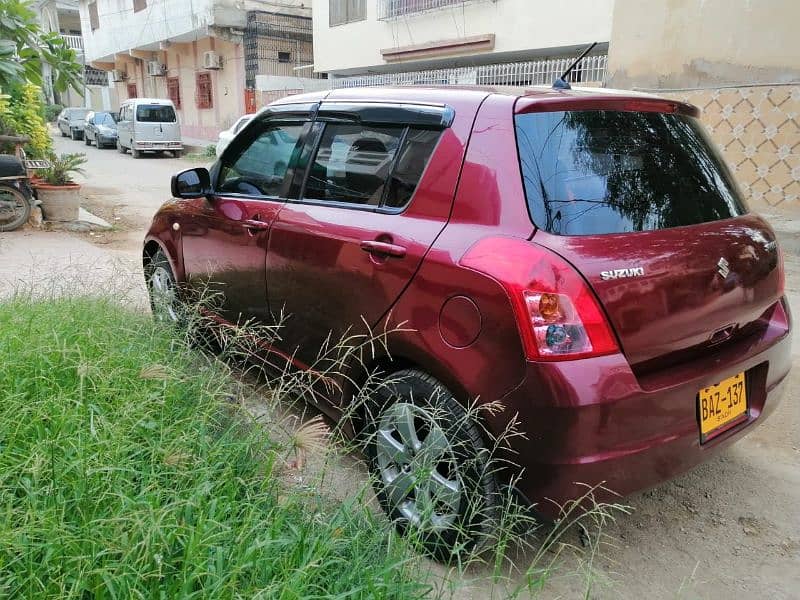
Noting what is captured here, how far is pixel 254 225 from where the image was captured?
10.3 ft

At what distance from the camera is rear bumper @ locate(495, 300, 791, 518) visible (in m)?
1.86

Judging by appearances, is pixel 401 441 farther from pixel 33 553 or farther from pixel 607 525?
pixel 33 553

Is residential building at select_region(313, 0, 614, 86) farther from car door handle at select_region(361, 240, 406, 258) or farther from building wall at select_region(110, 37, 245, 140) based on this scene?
car door handle at select_region(361, 240, 406, 258)

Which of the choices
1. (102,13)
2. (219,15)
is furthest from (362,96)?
(102,13)

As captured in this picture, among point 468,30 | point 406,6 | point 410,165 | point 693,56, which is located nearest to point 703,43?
point 693,56

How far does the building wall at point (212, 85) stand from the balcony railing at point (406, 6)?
732 centimetres

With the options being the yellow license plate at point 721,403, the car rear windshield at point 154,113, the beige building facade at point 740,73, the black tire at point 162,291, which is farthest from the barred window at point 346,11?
the yellow license plate at point 721,403

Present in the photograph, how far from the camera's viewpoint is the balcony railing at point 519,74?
11586mm

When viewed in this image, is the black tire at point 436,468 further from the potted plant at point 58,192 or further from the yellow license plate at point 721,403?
the potted plant at point 58,192

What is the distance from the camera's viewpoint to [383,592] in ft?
5.62

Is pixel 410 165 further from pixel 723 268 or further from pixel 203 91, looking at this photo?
pixel 203 91

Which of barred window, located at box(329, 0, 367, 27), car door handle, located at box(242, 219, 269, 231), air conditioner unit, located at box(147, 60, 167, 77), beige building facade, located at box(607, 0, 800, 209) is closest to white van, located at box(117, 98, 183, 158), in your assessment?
air conditioner unit, located at box(147, 60, 167, 77)

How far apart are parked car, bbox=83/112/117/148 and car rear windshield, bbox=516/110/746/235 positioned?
25861mm

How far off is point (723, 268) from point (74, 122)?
108 feet
